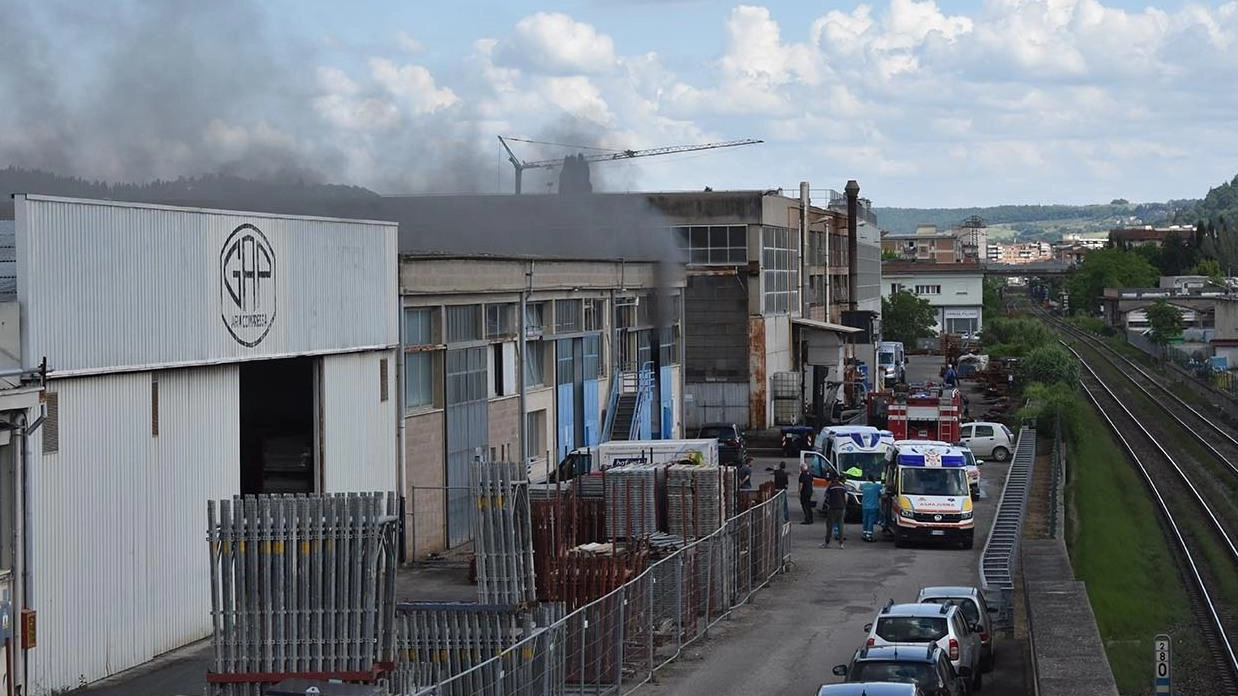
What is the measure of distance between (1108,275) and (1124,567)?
163 meters

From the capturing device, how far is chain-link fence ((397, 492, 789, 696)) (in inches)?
609

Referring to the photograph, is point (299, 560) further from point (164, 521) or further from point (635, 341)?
point (635, 341)

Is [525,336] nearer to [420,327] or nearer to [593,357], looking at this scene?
[420,327]

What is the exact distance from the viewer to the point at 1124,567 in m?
34.3

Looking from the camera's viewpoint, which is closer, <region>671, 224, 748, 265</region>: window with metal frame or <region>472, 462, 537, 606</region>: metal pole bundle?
<region>472, 462, 537, 606</region>: metal pole bundle

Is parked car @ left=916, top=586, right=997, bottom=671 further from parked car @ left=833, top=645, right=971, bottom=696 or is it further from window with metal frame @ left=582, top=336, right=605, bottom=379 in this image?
window with metal frame @ left=582, top=336, right=605, bottom=379

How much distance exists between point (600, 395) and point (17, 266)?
25284 millimetres

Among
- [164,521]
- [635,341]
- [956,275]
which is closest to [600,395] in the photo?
[635,341]

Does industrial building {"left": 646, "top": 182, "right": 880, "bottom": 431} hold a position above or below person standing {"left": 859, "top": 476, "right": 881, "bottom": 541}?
above

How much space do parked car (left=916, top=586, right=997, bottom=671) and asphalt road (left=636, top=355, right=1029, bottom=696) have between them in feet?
0.97

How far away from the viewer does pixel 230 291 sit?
23.7 metres

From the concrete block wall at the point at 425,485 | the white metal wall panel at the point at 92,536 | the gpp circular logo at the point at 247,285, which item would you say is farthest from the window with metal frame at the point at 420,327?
the white metal wall panel at the point at 92,536

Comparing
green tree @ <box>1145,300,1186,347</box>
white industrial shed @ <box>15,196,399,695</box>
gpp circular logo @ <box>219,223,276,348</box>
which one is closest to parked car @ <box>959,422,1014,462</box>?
white industrial shed @ <box>15,196,399,695</box>

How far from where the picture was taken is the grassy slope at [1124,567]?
2662cm
